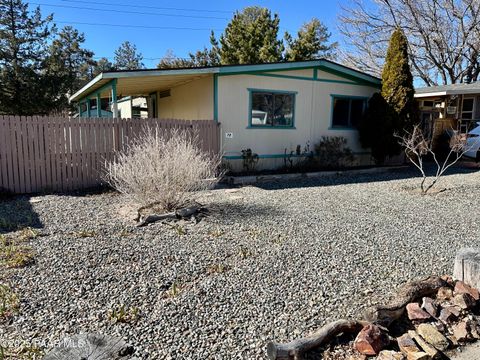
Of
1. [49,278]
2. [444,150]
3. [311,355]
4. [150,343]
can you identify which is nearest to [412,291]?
[311,355]

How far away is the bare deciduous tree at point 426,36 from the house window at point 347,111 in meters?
13.9

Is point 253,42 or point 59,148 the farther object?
point 253,42

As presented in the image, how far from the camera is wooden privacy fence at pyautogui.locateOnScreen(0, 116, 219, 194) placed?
727cm

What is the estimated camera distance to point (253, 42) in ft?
90.5

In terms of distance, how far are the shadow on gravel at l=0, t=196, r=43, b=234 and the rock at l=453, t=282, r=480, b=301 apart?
521cm

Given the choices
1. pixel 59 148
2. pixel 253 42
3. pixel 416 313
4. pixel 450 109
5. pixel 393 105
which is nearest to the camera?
pixel 416 313

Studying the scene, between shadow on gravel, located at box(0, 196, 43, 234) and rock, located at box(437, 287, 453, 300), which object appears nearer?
rock, located at box(437, 287, 453, 300)

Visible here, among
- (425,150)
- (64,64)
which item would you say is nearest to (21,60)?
(64,64)

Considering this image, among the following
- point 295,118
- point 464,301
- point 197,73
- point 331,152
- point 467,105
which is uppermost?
point 197,73

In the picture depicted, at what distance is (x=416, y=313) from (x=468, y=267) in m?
0.84

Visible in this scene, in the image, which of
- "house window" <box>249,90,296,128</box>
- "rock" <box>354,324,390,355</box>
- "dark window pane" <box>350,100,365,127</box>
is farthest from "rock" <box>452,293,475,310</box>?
"dark window pane" <box>350,100,365,127</box>

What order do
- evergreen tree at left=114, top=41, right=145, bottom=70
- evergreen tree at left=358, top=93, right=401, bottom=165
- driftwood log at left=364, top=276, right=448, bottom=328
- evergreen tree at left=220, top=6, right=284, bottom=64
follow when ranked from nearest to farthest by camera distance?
driftwood log at left=364, top=276, right=448, bottom=328 → evergreen tree at left=358, top=93, right=401, bottom=165 → evergreen tree at left=220, top=6, right=284, bottom=64 → evergreen tree at left=114, top=41, right=145, bottom=70

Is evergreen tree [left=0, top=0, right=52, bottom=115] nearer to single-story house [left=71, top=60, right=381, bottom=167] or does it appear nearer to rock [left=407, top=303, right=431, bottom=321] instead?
single-story house [left=71, top=60, right=381, bottom=167]

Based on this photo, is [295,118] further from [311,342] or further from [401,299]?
[311,342]
